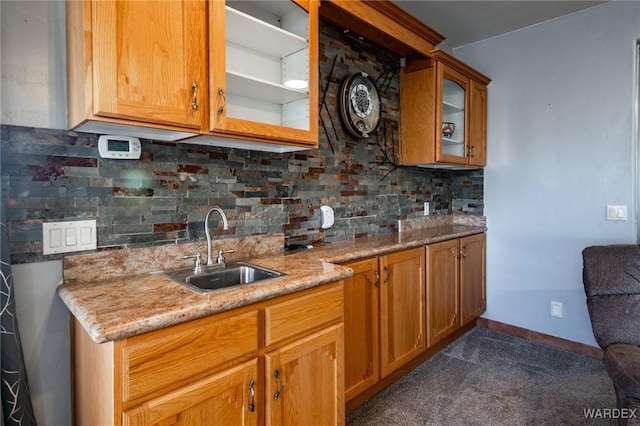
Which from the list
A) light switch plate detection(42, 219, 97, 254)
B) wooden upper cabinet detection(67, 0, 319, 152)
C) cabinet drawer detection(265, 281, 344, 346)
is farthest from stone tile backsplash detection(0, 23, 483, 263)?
cabinet drawer detection(265, 281, 344, 346)

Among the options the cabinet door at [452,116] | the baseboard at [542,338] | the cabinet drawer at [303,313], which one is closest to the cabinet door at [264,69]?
the cabinet drawer at [303,313]

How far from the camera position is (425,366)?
8.27 ft

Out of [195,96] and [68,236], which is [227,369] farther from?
[195,96]

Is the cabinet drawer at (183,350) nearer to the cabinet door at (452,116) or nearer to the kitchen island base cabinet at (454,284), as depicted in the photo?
the kitchen island base cabinet at (454,284)

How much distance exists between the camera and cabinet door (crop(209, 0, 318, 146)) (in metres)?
1.42

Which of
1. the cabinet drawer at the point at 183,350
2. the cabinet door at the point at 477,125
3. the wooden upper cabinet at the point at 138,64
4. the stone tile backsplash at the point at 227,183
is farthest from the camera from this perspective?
the cabinet door at the point at 477,125

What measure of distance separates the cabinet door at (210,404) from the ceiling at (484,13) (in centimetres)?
255

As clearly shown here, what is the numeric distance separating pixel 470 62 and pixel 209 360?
3.37m

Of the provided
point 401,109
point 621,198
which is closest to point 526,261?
point 621,198

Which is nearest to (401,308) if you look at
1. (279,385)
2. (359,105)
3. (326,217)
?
(326,217)

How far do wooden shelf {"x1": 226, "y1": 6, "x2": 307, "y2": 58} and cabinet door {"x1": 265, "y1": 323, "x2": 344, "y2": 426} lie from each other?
1306 mm

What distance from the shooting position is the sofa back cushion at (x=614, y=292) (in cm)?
161

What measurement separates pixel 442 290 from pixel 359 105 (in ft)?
4.78

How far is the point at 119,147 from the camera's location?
144cm
